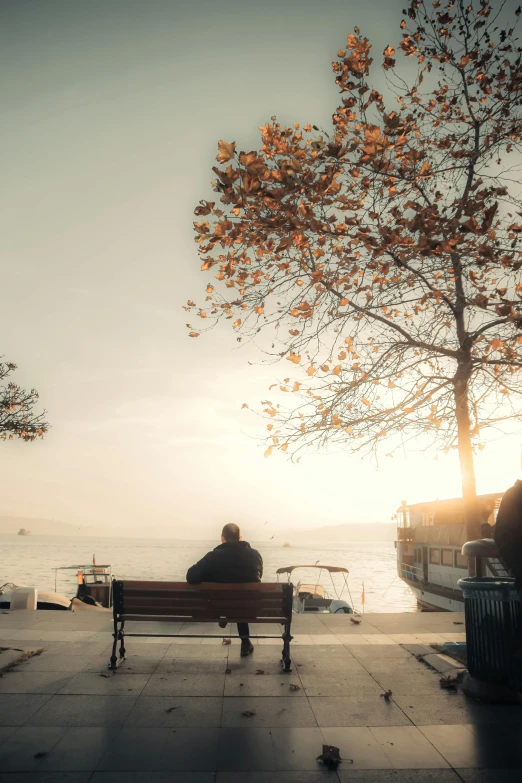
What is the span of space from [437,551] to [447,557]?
6.30 ft

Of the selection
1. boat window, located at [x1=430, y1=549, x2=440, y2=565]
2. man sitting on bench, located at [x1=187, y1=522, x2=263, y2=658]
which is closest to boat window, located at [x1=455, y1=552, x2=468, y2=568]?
Result: boat window, located at [x1=430, y1=549, x2=440, y2=565]

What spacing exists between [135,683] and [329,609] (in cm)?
1822

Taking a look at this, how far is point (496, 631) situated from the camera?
571 centimetres

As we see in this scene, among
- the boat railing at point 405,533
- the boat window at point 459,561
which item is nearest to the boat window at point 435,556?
the boat window at point 459,561

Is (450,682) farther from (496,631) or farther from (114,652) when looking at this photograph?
(114,652)

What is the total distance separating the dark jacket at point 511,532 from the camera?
5.52 metres

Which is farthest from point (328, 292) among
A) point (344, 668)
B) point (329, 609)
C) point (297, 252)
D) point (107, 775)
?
point (329, 609)

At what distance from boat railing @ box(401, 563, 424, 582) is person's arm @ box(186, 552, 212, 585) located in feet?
93.5

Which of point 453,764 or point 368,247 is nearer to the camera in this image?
point 453,764

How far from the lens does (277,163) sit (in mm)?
7027

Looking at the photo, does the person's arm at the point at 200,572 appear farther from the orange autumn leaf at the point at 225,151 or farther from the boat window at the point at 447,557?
the boat window at the point at 447,557

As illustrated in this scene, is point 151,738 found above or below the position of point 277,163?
below

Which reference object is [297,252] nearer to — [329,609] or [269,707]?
[269,707]

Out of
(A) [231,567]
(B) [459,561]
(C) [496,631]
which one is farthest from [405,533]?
A: (C) [496,631]
